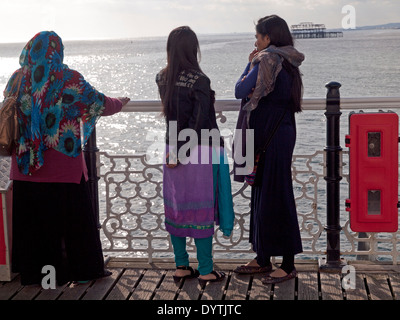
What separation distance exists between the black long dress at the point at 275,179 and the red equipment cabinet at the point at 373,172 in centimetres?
48

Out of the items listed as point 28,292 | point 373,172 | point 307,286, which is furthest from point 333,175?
point 28,292

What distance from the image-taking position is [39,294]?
440 centimetres

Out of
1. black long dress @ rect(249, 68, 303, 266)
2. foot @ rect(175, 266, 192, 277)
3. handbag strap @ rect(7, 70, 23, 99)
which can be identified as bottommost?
foot @ rect(175, 266, 192, 277)

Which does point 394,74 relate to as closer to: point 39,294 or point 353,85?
point 353,85

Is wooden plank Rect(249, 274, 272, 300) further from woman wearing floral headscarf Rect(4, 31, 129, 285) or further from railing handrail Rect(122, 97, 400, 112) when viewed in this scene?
railing handrail Rect(122, 97, 400, 112)

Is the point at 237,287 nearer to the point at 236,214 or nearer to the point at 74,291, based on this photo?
the point at 236,214

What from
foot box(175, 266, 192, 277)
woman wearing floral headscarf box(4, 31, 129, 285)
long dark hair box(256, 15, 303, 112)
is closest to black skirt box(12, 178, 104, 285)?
woman wearing floral headscarf box(4, 31, 129, 285)

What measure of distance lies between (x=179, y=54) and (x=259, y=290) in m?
1.52

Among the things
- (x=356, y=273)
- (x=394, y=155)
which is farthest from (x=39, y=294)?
(x=394, y=155)

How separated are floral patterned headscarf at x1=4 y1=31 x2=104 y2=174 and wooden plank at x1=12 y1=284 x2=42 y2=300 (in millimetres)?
774

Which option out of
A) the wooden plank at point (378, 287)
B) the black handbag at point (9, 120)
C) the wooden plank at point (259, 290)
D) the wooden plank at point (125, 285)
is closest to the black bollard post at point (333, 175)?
the wooden plank at point (378, 287)

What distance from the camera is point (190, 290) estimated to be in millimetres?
4395

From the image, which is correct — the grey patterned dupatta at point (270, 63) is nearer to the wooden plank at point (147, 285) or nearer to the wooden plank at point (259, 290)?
the wooden plank at point (259, 290)

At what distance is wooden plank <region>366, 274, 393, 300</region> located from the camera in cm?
426
